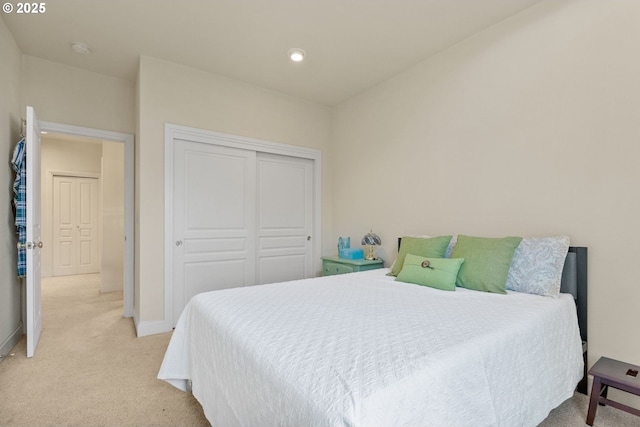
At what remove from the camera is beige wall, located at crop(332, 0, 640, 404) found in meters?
1.94

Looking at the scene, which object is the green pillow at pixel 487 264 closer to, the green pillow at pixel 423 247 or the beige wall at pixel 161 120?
the green pillow at pixel 423 247

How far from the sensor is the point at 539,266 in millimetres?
2055

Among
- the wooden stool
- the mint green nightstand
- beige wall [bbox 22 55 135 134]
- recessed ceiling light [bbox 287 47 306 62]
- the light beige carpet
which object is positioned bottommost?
the light beige carpet

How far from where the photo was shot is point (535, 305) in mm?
1754

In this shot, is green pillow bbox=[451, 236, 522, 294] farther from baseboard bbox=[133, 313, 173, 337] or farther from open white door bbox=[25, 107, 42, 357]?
open white door bbox=[25, 107, 42, 357]

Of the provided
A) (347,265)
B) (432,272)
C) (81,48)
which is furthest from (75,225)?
(432,272)

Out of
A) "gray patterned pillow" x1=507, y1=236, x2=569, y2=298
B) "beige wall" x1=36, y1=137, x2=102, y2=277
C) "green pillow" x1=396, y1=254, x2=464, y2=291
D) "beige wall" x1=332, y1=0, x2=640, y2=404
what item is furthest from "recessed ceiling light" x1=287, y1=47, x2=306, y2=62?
"beige wall" x1=36, y1=137, x2=102, y2=277

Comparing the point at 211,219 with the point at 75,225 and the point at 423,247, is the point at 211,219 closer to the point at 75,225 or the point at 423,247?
the point at 423,247

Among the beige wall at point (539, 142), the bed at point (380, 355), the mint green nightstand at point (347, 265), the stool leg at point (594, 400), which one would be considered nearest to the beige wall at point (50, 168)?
the mint green nightstand at point (347, 265)

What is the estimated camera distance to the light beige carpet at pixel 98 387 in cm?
178

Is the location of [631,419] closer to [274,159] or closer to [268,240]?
[268,240]

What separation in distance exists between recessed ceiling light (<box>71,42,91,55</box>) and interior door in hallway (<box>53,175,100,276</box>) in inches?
163

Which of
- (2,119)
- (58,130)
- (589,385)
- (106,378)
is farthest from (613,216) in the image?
(58,130)

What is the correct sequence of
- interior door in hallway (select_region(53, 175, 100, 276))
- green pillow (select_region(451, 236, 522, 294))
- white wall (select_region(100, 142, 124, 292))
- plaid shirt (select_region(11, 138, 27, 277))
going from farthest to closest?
interior door in hallway (select_region(53, 175, 100, 276)) → white wall (select_region(100, 142, 124, 292)) → plaid shirt (select_region(11, 138, 27, 277)) → green pillow (select_region(451, 236, 522, 294))
